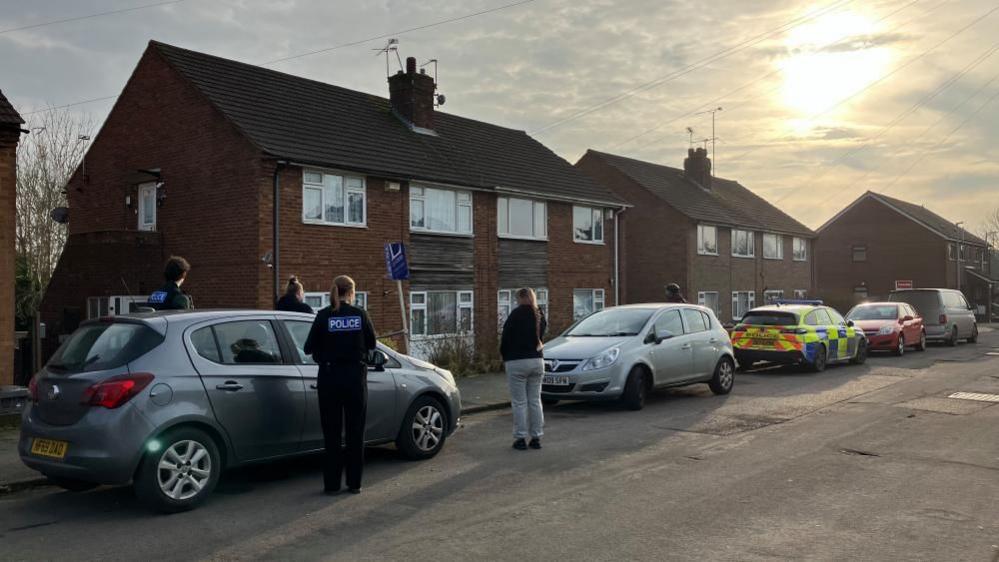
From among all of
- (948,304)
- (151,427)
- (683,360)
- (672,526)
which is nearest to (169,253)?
(683,360)

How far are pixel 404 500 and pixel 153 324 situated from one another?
245cm

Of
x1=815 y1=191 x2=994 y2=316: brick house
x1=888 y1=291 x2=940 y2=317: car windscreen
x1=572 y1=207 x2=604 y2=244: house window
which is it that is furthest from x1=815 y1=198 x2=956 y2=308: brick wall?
x1=572 y1=207 x2=604 y2=244: house window

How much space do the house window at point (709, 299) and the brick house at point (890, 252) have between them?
23134 millimetres

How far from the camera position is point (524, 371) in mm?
8703

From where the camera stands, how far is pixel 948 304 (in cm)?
2606

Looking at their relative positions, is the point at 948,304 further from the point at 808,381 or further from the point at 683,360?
the point at 683,360

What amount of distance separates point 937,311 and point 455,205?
16080mm

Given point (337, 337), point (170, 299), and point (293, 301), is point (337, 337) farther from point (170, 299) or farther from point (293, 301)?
point (293, 301)

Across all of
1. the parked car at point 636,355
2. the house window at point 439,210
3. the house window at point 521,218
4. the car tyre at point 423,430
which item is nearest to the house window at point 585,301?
the house window at point 521,218

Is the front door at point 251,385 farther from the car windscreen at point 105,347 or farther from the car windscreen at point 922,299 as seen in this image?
the car windscreen at point 922,299

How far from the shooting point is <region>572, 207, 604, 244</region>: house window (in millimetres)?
25562

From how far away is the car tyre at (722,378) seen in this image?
13.0m

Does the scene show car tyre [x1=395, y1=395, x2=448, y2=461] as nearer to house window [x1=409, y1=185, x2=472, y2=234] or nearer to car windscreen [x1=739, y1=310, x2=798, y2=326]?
car windscreen [x1=739, y1=310, x2=798, y2=326]

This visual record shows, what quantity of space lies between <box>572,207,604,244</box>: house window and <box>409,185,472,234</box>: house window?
5.19 metres
